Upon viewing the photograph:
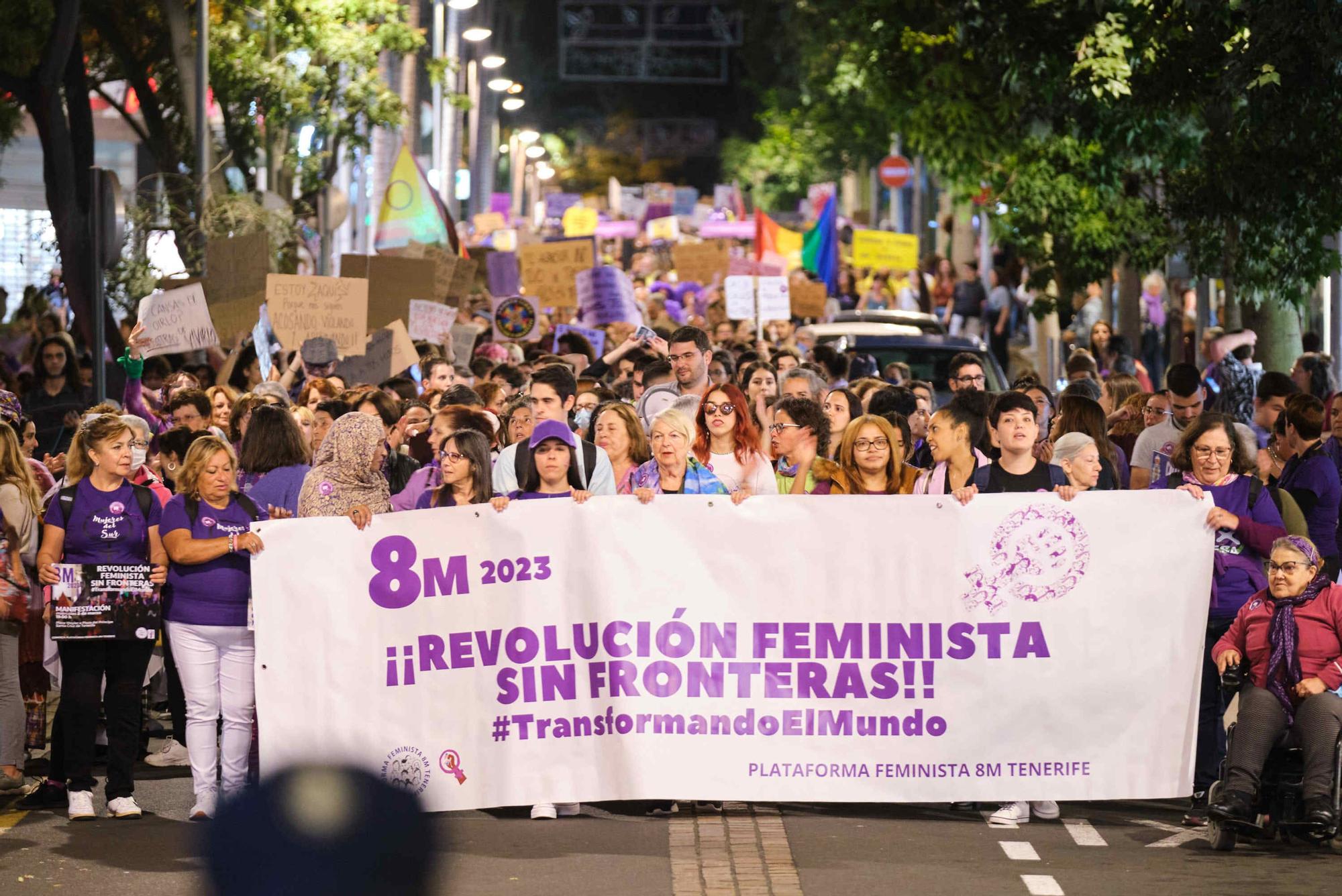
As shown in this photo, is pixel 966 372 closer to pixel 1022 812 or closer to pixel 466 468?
pixel 1022 812

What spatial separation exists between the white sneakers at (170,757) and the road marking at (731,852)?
2.66 meters

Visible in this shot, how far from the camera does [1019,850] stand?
8055 mm

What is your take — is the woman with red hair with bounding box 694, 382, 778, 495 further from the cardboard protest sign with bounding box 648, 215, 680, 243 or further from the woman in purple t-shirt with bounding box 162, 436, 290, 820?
the cardboard protest sign with bounding box 648, 215, 680, 243

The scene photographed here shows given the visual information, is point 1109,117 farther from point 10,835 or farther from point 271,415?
point 10,835

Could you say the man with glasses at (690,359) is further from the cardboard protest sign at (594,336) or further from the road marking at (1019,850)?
the cardboard protest sign at (594,336)

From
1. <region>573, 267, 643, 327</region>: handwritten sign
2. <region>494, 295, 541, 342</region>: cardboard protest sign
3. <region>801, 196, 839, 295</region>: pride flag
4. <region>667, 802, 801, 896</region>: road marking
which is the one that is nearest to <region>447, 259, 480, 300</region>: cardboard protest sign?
<region>494, 295, 541, 342</region>: cardboard protest sign

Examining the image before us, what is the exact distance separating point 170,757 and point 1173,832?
4.61 metres

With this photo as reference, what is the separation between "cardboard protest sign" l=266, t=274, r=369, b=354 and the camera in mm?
15500

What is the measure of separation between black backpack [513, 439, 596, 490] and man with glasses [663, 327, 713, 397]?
2668 mm

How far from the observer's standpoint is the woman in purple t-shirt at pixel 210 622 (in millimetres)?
8539

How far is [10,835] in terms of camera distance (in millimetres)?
8414

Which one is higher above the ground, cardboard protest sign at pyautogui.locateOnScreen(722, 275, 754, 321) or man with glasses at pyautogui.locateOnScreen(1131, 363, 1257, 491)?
cardboard protest sign at pyautogui.locateOnScreen(722, 275, 754, 321)

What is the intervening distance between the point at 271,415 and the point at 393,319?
8394mm

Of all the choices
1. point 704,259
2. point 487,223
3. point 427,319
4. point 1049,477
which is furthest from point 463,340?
point 487,223
